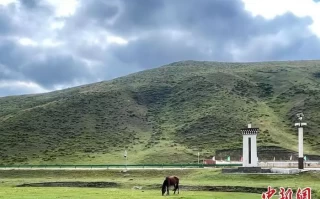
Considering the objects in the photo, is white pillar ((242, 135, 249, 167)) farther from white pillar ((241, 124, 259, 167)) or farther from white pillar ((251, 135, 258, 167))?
white pillar ((251, 135, 258, 167))

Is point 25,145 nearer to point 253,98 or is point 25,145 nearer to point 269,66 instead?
point 253,98

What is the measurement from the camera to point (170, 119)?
12875cm

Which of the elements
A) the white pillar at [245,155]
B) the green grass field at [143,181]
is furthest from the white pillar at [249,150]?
the green grass field at [143,181]

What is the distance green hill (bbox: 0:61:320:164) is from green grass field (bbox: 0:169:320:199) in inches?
908

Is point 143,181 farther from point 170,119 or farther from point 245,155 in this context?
point 170,119

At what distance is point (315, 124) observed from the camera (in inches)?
4326

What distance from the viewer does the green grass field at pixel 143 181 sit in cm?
3984

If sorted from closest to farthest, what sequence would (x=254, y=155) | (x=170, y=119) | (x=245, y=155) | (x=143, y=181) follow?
(x=143, y=181)
(x=254, y=155)
(x=245, y=155)
(x=170, y=119)

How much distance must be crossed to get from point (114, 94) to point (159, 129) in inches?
1093

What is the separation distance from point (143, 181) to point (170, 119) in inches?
2935

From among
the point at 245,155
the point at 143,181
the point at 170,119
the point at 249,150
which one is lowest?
the point at 143,181

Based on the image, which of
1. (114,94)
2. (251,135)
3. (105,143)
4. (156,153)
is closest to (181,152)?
(156,153)

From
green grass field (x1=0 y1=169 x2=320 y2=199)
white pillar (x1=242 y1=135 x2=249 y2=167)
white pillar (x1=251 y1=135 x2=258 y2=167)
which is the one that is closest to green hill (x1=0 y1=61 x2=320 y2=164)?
green grass field (x1=0 y1=169 x2=320 y2=199)

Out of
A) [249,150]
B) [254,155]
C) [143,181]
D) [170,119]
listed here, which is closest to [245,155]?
[249,150]
